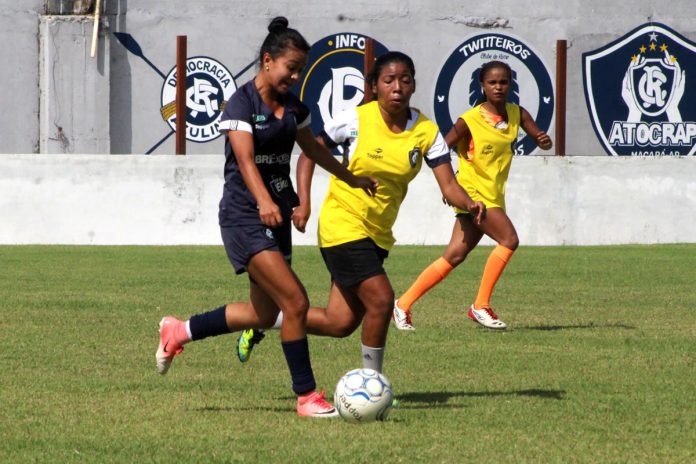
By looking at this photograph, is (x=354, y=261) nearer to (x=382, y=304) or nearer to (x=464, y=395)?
(x=382, y=304)

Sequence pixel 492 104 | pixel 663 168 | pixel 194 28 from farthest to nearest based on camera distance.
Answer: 1. pixel 194 28
2. pixel 663 168
3. pixel 492 104

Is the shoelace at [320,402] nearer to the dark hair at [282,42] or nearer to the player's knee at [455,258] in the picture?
the dark hair at [282,42]

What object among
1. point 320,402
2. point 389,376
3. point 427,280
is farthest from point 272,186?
point 427,280

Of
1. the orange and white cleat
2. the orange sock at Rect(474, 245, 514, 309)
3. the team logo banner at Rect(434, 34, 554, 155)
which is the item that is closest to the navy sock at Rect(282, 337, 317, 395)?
the orange and white cleat

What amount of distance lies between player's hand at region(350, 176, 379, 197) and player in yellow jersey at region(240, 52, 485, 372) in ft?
0.69

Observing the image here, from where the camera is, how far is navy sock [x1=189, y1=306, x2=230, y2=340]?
7109 millimetres

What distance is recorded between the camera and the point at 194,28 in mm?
24109

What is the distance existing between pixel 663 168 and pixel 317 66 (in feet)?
22.2

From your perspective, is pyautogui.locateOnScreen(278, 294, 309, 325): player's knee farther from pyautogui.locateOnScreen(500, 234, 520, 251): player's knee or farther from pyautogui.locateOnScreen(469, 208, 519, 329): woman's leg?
pyautogui.locateOnScreen(500, 234, 520, 251): player's knee

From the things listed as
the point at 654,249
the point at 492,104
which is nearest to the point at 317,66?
the point at 654,249

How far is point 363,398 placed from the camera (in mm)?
6258

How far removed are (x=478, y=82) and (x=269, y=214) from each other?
62.0ft

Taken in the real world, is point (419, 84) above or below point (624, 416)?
above

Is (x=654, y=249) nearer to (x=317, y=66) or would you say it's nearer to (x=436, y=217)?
(x=436, y=217)
